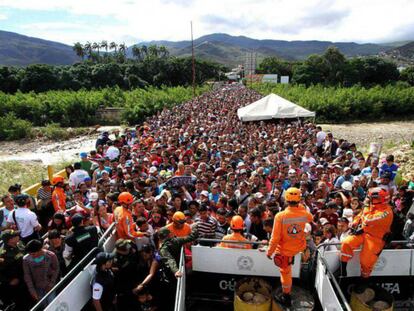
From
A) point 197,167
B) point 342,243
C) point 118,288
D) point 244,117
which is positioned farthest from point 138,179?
point 244,117

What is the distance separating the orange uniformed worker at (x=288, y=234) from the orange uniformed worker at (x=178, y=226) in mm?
1352

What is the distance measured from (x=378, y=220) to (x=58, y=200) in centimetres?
577

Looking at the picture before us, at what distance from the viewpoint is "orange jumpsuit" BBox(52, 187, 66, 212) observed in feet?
22.3

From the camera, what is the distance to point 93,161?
1010 centimetres

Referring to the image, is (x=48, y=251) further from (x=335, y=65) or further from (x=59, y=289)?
(x=335, y=65)

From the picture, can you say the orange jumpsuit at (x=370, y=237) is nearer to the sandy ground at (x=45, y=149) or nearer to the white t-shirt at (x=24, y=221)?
the white t-shirt at (x=24, y=221)

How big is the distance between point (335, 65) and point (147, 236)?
80701 millimetres

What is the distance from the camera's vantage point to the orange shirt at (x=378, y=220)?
432 cm

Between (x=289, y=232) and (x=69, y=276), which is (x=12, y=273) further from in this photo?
(x=289, y=232)

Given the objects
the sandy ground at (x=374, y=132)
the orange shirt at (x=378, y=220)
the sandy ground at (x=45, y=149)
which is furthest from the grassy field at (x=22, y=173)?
the sandy ground at (x=374, y=132)

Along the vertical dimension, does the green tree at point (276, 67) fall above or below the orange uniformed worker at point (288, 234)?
below

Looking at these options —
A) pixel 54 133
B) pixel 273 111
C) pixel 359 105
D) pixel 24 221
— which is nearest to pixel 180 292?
pixel 24 221

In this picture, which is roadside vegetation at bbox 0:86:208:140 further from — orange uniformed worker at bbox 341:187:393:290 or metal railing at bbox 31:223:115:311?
orange uniformed worker at bbox 341:187:393:290

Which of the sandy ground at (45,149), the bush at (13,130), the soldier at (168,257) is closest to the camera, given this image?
the soldier at (168,257)
